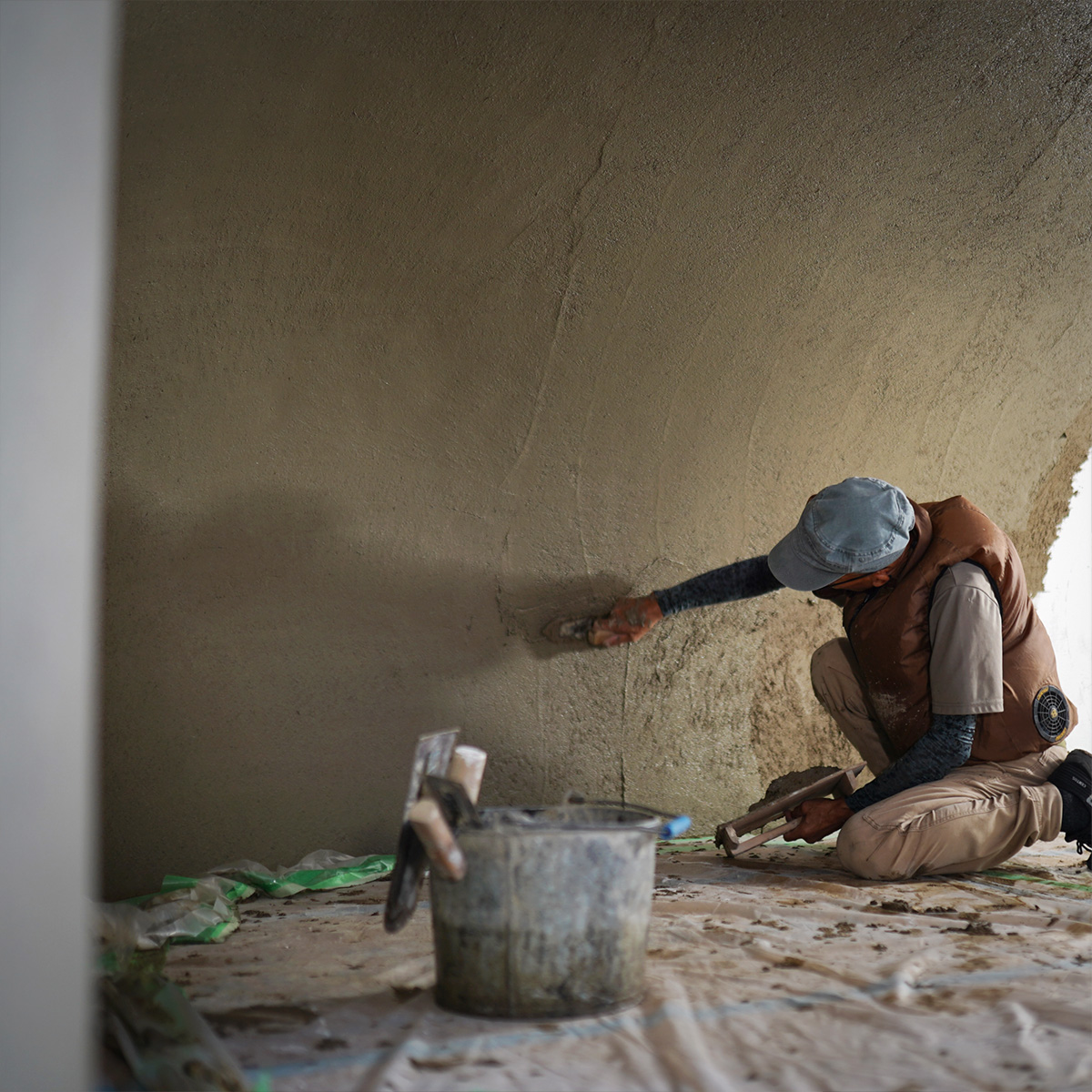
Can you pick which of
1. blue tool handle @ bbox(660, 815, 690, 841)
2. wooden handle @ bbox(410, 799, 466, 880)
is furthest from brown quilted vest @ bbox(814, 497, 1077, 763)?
wooden handle @ bbox(410, 799, 466, 880)

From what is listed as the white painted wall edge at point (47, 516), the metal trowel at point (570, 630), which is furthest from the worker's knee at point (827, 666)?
the white painted wall edge at point (47, 516)

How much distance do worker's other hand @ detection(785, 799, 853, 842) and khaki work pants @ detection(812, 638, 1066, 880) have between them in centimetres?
5

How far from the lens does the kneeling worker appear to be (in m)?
2.20

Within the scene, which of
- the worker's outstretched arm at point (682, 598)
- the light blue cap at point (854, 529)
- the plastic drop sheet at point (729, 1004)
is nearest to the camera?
the plastic drop sheet at point (729, 1004)

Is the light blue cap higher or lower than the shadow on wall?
higher

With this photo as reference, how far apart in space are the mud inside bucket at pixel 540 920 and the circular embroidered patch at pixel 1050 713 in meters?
1.40

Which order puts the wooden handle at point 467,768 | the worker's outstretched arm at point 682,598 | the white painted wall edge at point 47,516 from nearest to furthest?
1. the white painted wall edge at point 47,516
2. the wooden handle at point 467,768
3. the worker's outstretched arm at point 682,598

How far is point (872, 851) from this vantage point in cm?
223

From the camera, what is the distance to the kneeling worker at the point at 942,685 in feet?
7.22

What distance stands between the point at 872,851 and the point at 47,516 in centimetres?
199

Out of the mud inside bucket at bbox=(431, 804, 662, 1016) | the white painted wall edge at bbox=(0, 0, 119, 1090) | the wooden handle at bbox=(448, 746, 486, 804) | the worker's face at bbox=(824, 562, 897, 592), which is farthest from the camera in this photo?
the worker's face at bbox=(824, 562, 897, 592)

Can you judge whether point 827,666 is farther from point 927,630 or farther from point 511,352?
point 511,352

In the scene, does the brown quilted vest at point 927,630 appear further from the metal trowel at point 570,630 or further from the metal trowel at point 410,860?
the metal trowel at point 410,860

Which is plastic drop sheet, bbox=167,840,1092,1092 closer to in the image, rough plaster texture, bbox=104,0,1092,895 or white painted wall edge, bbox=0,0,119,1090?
white painted wall edge, bbox=0,0,119,1090
